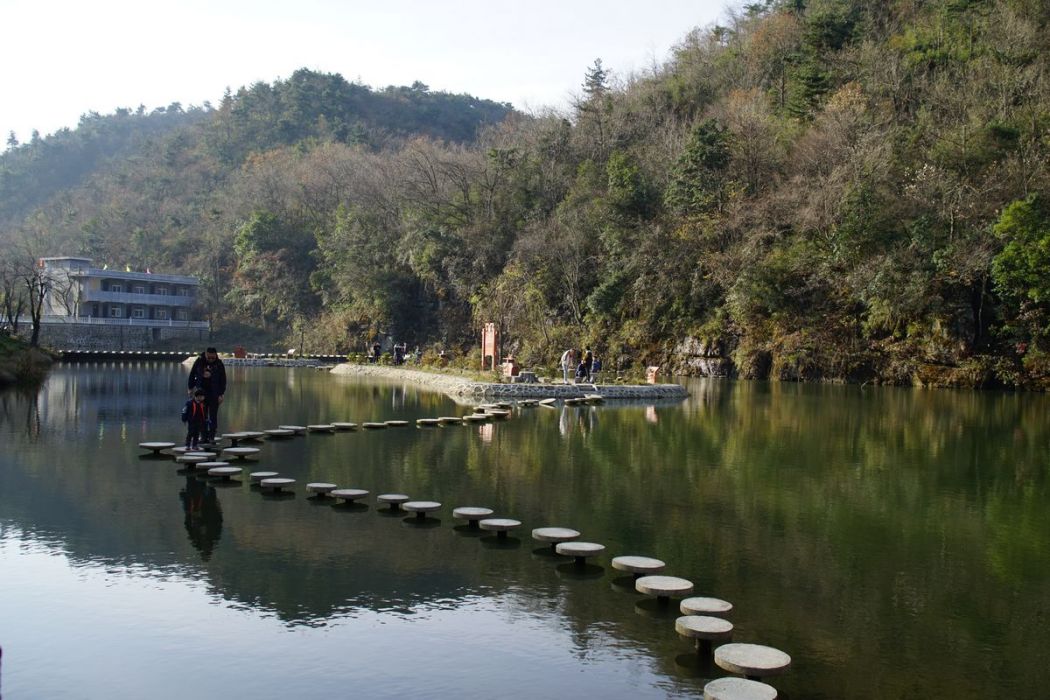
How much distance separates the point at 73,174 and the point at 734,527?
11125 cm

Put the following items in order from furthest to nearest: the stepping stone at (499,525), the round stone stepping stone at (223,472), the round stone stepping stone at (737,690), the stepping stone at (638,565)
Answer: the round stone stepping stone at (223,472)
the stepping stone at (499,525)
the stepping stone at (638,565)
the round stone stepping stone at (737,690)

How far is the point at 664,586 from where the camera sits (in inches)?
266

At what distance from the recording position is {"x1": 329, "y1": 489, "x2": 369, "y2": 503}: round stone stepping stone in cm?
1025

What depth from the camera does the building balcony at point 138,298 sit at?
6081 centimetres

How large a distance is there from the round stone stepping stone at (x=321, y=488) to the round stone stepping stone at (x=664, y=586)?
15.8ft

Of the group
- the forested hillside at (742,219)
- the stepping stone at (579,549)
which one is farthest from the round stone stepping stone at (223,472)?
the forested hillside at (742,219)

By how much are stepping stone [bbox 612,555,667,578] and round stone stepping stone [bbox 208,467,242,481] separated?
6.17 meters

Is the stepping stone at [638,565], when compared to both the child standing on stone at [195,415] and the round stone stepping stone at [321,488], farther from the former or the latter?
the child standing on stone at [195,415]

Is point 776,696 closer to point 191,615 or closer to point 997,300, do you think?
point 191,615

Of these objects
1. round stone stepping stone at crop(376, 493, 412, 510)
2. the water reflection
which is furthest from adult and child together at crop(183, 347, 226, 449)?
round stone stepping stone at crop(376, 493, 412, 510)

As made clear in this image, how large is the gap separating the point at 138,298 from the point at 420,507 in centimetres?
5962

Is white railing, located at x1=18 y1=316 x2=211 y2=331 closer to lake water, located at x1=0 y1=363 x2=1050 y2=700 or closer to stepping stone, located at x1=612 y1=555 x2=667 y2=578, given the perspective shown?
Answer: lake water, located at x1=0 y1=363 x2=1050 y2=700

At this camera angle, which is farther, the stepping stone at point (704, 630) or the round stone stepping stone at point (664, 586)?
the round stone stepping stone at point (664, 586)

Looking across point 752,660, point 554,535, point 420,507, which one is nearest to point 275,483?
point 420,507
